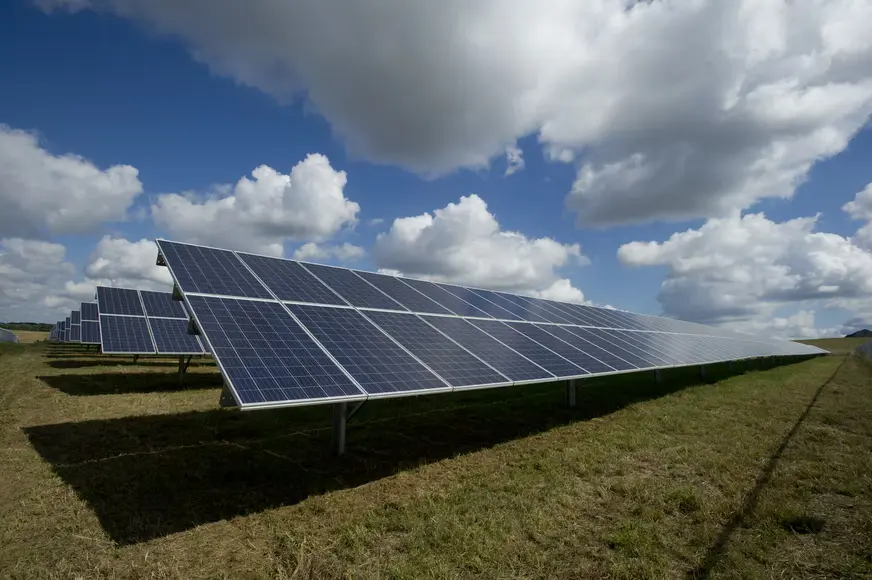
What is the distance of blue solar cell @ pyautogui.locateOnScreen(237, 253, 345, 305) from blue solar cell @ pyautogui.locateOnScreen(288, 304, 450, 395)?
711mm

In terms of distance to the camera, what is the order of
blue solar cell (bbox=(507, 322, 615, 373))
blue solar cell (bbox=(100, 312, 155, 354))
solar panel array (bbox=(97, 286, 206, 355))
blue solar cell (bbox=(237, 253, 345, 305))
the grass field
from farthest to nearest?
1. solar panel array (bbox=(97, 286, 206, 355))
2. blue solar cell (bbox=(100, 312, 155, 354))
3. blue solar cell (bbox=(507, 322, 615, 373))
4. blue solar cell (bbox=(237, 253, 345, 305))
5. the grass field

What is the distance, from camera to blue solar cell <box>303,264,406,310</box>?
1414 cm

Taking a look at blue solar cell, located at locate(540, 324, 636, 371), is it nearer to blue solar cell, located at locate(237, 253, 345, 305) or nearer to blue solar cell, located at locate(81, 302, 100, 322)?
blue solar cell, located at locate(237, 253, 345, 305)

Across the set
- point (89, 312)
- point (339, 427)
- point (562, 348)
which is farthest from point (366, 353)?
point (89, 312)

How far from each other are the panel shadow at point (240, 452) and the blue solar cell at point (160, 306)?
17.4m

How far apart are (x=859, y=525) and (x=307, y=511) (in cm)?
919

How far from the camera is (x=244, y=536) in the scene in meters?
7.04

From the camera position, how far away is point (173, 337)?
2553 centimetres

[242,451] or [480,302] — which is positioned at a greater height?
[480,302]

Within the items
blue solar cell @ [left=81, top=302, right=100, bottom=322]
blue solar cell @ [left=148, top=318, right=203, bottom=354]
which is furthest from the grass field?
blue solar cell @ [left=81, top=302, right=100, bottom=322]

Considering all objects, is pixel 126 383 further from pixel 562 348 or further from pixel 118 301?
pixel 562 348

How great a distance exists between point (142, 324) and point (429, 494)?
25.6 metres

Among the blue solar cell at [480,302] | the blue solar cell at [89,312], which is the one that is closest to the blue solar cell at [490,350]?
the blue solar cell at [480,302]

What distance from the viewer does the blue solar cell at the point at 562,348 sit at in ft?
50.2
